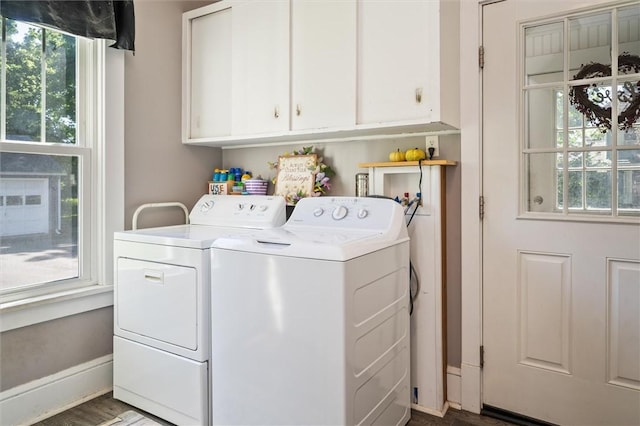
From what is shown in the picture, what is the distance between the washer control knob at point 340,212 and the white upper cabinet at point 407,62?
17.3 inches

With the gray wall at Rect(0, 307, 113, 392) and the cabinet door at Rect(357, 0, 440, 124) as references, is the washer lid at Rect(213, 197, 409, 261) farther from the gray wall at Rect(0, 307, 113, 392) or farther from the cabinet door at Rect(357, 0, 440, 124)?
the gray wall at Rect(0, 307, 113, 392)

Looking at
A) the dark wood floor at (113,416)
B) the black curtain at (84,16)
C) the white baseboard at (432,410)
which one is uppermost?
the black curtain at (84,16)

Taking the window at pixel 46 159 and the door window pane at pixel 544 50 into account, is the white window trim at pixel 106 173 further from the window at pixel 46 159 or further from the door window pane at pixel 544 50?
the door window pane at pixel 544 50

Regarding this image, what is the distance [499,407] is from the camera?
77.2 inches

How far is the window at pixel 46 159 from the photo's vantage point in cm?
193

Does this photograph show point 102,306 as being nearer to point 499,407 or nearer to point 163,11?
point 163,11

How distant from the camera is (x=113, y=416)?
1.98 m

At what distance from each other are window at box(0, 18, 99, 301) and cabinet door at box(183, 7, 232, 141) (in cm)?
58

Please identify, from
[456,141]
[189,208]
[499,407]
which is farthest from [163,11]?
[499,407]

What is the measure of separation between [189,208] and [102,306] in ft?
2.68

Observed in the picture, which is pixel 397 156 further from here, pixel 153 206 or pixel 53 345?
pixel 53 345

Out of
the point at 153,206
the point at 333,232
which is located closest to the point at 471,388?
the point at 333,232

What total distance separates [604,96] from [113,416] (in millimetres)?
2726

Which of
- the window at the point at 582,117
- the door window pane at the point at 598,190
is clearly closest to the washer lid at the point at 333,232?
the window at the point at 582,117
